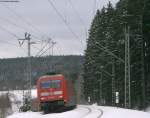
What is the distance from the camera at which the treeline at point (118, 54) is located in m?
60.7

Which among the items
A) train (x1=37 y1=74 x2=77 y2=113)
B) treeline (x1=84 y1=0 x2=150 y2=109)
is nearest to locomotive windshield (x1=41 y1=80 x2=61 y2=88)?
train (x1=37 y1=74 x2=77 y2=113)

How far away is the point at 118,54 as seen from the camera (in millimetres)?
77938

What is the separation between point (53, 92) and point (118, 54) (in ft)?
99.2

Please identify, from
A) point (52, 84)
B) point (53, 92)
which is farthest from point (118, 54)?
point (52, 84)

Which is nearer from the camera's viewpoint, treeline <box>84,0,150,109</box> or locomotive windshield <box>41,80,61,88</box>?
locomotive windshield <box>41,80,61,88</box>

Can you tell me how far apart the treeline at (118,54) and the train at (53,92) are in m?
7.41

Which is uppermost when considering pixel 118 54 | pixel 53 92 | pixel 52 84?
pixel 118 54

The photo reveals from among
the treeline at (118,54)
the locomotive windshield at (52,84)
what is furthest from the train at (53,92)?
the treeline at (118,54)

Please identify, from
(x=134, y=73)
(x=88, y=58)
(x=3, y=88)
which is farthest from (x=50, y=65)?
(x=3, y=88)

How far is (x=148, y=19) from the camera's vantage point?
2309 inches

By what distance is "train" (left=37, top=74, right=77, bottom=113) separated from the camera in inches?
1896

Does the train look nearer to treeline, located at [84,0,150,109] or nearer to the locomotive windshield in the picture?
the locomotive windshield

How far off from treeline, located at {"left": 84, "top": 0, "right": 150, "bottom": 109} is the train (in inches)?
292

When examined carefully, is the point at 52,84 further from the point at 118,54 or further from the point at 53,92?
the point at 118,54
